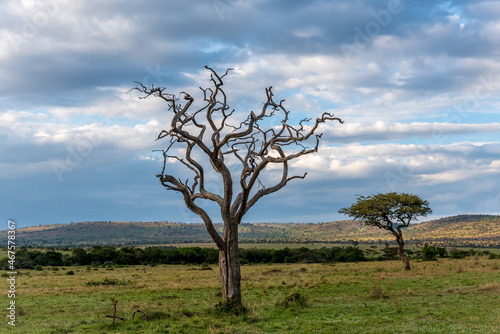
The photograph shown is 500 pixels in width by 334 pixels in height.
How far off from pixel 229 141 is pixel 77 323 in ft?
28.8

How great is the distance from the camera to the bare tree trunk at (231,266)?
1611 cm

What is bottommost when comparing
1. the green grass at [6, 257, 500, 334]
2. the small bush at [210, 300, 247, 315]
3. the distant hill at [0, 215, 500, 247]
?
the distant hill at [0, 215, 500, 247]

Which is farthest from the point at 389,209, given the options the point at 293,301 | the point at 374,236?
the point at 374,236

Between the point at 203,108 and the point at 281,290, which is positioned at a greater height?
the point at 203,108

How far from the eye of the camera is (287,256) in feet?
199

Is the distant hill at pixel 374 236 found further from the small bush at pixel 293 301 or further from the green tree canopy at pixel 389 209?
the small bush at pixel 293 301

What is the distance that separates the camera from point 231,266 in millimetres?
16141

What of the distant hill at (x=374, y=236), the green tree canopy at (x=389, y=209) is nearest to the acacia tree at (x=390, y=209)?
the green tree canopy at (x=389, y=209)

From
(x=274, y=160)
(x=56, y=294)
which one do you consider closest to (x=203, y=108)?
(x=274, y=160)

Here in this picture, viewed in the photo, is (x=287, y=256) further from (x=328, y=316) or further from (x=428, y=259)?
(x=328, y=316)

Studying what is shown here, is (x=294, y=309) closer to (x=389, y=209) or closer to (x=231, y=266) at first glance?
(x=231, y=266)

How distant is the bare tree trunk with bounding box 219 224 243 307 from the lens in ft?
52.9

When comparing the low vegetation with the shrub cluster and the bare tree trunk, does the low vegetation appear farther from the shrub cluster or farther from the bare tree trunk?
the bare tree trunk

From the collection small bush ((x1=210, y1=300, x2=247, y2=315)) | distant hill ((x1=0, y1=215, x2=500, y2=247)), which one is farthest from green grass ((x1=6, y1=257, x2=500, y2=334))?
distant hill ((x1=0, y1=215, x2=500, y2=247))
